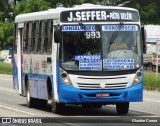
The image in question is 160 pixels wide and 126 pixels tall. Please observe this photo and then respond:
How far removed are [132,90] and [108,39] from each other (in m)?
1.45

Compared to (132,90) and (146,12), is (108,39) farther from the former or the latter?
(146,12)

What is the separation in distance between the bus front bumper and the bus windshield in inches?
22.2

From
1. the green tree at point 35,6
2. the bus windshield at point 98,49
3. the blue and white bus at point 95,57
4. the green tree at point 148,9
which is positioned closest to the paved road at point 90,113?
the blue and white bus at point 95,57

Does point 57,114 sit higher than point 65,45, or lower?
lower

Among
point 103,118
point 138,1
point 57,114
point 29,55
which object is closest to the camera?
point 103,118

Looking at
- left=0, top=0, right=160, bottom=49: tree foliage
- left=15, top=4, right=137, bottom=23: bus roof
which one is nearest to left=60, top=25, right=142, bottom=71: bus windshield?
left=15, top=4, right=137, bottom=23: bus roof

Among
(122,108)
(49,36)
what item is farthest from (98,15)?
(122,108)

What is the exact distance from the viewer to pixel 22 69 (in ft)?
74.3

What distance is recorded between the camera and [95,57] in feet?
60.3

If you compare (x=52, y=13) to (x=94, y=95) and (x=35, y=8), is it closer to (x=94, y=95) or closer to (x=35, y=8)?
(x=94, y=95)

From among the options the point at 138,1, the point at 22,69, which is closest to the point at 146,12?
the point at 138,1

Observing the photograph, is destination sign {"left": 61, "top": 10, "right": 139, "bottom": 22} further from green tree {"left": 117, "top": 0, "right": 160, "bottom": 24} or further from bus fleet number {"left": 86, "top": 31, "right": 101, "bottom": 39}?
green tree {"left": 117, "top": 0, "right": 160, "bottom": 24}

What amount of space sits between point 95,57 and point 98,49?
218mm

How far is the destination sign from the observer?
18594 mm
